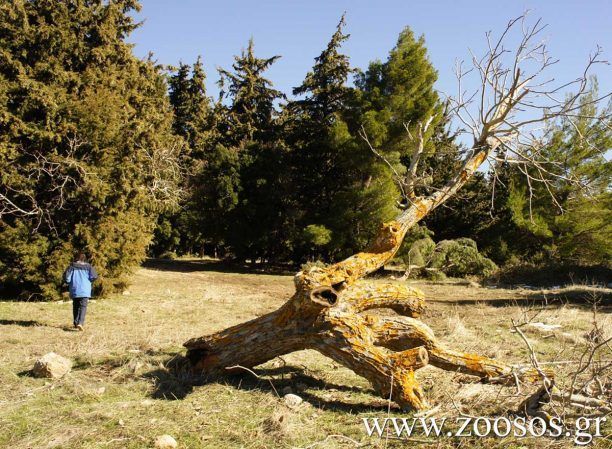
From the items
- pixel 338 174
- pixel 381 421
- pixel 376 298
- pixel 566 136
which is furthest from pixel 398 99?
pixel 381 421

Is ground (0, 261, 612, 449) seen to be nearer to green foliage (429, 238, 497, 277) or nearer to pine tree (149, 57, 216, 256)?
green foliage (429, 238, 497, 277)

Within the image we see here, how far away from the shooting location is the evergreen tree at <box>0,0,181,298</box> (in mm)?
11156

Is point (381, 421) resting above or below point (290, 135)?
below

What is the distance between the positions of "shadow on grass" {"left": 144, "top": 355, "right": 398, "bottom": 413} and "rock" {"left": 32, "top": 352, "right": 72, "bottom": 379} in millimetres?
977

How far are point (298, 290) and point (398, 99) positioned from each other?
57.2 ft

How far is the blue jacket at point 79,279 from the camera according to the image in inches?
333

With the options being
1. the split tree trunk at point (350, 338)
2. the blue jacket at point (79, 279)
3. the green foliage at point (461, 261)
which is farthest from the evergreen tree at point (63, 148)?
the green foliage at point (461, 261)

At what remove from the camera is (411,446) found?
3654mm

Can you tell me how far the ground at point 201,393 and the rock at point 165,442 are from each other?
121 mm

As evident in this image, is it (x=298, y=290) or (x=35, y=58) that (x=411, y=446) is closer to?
(x=298, y=290)

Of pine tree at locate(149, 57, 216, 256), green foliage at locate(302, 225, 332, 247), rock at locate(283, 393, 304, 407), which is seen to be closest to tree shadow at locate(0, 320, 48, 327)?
rock at locate(283, 393, 304, 407)

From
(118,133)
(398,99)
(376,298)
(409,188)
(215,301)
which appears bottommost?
(215,301)

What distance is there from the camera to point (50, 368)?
520 cm

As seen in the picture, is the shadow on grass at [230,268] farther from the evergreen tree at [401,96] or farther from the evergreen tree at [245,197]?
the evergreen tree at [401,96]
